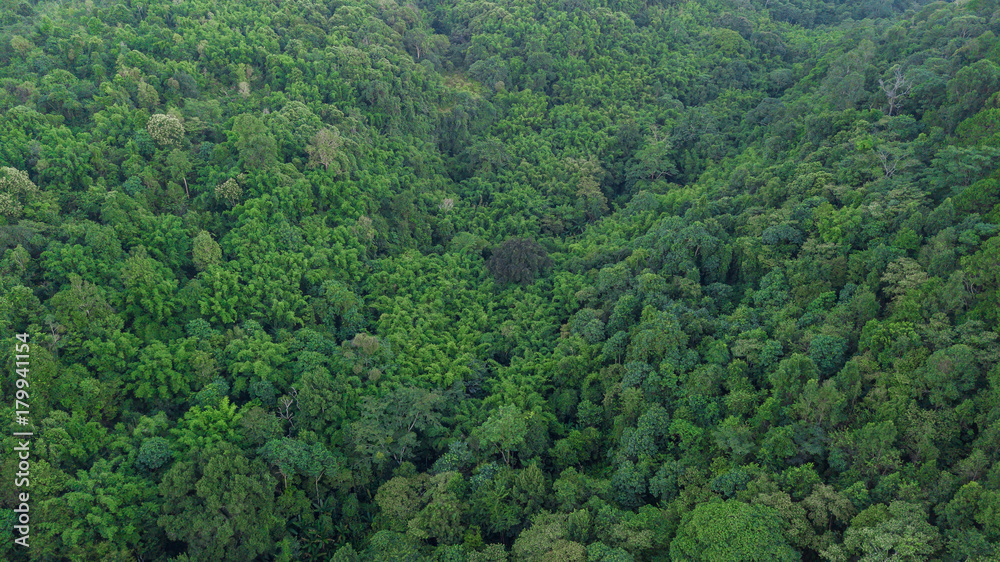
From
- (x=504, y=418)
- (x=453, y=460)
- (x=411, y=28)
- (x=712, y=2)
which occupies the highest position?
(x=712, y=2)

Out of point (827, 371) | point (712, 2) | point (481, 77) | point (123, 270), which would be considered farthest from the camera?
point (712, 2)

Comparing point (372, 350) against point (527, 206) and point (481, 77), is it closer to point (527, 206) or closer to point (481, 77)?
point (527, 206)

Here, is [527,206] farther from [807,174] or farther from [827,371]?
[827,371]

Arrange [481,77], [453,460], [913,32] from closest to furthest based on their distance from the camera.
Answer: [453,460], [913,32], [481,77]

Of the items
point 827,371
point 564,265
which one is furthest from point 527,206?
point 827,371

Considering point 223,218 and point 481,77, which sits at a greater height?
point 481,77

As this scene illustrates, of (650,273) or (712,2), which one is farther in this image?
(712,2)

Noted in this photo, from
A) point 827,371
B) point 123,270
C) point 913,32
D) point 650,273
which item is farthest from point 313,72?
point 913,32
